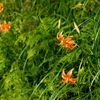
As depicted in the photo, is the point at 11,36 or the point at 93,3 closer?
the point at 11,36

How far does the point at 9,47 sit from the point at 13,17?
0.92 m

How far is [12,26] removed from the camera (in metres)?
2.60

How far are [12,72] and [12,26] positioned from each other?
791 mm

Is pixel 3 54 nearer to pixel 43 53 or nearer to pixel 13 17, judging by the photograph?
pixel 43 53

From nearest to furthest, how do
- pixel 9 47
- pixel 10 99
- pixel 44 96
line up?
pixel 44 96 → pixel 10 99 → pixel 9 47

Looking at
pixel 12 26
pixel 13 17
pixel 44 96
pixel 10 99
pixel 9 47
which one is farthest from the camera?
pixel 13 17

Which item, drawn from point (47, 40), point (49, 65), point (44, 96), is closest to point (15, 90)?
point (44, 96)

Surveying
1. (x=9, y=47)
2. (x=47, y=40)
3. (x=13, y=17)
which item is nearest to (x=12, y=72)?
(x=9, y=47)

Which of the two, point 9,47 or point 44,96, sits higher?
point 9,47

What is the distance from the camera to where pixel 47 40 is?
2.12 metres

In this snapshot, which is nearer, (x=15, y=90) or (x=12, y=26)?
(x=15, y=90)

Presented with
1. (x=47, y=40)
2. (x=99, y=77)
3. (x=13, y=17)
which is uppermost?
(x=13, y=17)

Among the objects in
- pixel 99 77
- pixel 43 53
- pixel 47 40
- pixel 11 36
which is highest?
pixel 11 36

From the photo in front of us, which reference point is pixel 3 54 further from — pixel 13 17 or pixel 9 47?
pixel 13 17
